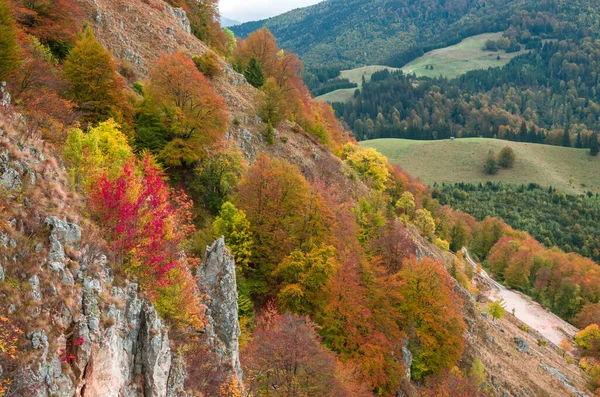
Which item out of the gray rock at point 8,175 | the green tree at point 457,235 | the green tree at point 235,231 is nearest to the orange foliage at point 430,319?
the green tree at point 235,231

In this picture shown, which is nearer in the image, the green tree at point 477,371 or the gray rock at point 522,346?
the green tree at point 477,371

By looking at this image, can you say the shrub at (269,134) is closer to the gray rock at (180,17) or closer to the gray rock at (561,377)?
the gray rock at (180,17)

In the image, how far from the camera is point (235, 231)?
3612 cm

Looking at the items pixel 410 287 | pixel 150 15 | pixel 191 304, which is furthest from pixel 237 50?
pixel 191 304

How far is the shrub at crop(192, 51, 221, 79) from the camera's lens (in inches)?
2280

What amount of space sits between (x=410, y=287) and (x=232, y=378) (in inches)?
1089

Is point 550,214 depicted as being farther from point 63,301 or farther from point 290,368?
point 63,301

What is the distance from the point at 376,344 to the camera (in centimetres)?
3662

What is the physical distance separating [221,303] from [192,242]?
9048 millimetres

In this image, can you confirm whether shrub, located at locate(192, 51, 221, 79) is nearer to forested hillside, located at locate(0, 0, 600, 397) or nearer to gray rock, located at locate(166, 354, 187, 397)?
forested hillside, located at locate(0, 0, 600, 397)

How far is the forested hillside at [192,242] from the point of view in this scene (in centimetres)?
1480

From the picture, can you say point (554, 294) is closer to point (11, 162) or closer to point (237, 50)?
point (237, 50)

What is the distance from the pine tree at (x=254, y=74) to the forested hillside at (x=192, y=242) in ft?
1.28

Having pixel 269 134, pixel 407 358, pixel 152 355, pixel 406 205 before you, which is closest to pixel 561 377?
pixel 406 205
